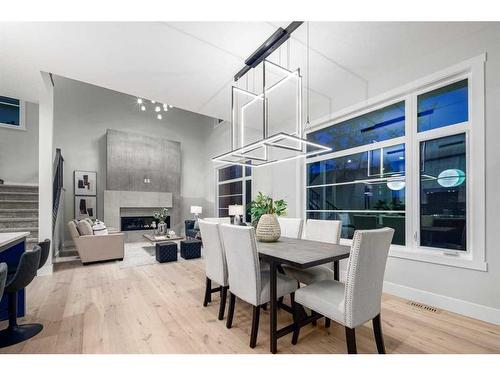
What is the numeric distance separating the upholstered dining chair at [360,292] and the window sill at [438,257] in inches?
58.5

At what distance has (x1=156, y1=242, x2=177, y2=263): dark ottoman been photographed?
4598 millimetres

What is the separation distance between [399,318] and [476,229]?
1.21m

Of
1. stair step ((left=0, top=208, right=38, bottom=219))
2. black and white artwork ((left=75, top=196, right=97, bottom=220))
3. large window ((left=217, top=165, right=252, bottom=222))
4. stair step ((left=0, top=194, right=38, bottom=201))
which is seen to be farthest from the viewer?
black and white artwork ((left=75, top=196, right=97, bottom=220))

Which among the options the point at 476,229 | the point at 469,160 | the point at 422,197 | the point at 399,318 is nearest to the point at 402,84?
the point at 469,160

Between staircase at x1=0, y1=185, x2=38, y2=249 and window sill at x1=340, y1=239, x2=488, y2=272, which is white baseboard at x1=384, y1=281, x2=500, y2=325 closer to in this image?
window sill at x1=340, y1=239, x2=488, y2=272

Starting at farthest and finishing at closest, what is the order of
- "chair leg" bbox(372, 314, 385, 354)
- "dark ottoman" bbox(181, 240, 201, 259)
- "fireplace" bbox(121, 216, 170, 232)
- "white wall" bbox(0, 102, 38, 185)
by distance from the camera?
"fireplace" bbox(121, 216, 170, 232) < "white wall" bbox(0, 102, 38, 185) < "dark ottoman" bbox(181, 240, 201, 259) < "chair leg" bbox(372, 314, 385, 354)

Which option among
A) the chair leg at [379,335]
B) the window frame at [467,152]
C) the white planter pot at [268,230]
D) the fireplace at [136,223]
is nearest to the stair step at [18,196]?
the fireplace at [136,223]

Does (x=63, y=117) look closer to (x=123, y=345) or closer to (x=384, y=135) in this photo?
(x=123, y=345)

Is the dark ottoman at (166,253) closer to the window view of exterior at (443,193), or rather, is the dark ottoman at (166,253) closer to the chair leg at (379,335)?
the chair leg at (379,335)

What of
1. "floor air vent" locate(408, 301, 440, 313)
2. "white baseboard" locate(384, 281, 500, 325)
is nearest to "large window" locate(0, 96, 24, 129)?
"white baseboard" locate(384, 281, 500, 325)

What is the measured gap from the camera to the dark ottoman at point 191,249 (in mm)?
4906

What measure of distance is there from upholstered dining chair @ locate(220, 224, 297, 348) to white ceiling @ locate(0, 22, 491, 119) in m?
2.12

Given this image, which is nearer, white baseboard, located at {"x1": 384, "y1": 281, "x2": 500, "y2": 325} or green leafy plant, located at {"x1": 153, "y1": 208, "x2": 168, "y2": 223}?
white baseboard, located at {"x1": 384, "y1": 281, "x2": 500, "y2": 325}

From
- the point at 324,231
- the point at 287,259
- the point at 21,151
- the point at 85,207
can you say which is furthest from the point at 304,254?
the point at 21,151
